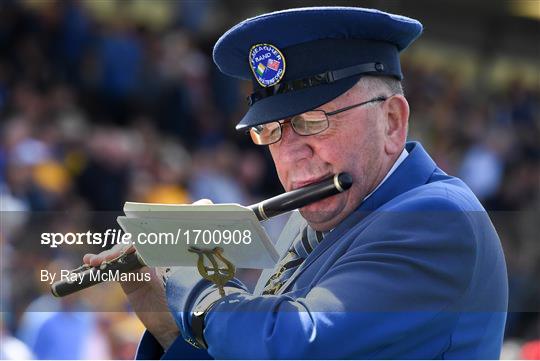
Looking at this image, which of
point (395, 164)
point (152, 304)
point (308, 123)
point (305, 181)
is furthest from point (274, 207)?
point (152, 304)

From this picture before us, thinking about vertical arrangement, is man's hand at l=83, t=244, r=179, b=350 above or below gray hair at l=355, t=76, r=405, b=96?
below

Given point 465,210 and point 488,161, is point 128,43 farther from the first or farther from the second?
point 465,210

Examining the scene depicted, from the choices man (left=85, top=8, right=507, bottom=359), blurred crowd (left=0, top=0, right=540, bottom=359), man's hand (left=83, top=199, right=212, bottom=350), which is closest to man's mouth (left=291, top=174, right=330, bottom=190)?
man (left=85, top=8, right=507, bottom=359)

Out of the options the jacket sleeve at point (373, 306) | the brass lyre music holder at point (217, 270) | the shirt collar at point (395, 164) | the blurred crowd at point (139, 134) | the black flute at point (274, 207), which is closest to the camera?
the jacket sleeve at point (373, 306)

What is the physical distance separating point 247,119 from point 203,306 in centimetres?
43

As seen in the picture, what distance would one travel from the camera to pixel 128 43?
30.0 ft

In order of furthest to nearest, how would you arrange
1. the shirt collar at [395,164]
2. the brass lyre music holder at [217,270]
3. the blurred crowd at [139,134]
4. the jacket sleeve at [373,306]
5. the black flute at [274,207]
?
the blurred crowd at [139,134] → the shirt collar at [395,164] → the black flute at [274,207] → the brass lyre music holder at [217,270] → the jacket sleeve at [373,306]

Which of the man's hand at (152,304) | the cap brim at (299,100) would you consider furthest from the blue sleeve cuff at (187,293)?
the cap brim at (299,100)

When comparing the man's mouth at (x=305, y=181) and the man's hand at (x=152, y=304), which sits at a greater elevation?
the man's mouth at (x=305, y=181)

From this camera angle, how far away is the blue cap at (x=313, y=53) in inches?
96.3

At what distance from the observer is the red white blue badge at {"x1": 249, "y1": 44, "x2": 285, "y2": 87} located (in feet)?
8.20

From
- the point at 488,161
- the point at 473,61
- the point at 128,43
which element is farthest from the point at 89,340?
the point at 473,61

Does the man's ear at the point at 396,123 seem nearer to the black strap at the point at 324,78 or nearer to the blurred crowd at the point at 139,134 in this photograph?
the black strap at the point at 324,78

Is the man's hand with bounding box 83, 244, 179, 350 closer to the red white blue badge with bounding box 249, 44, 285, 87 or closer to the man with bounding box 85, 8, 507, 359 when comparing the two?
the man with bounding box 85, 8, 507, 359
